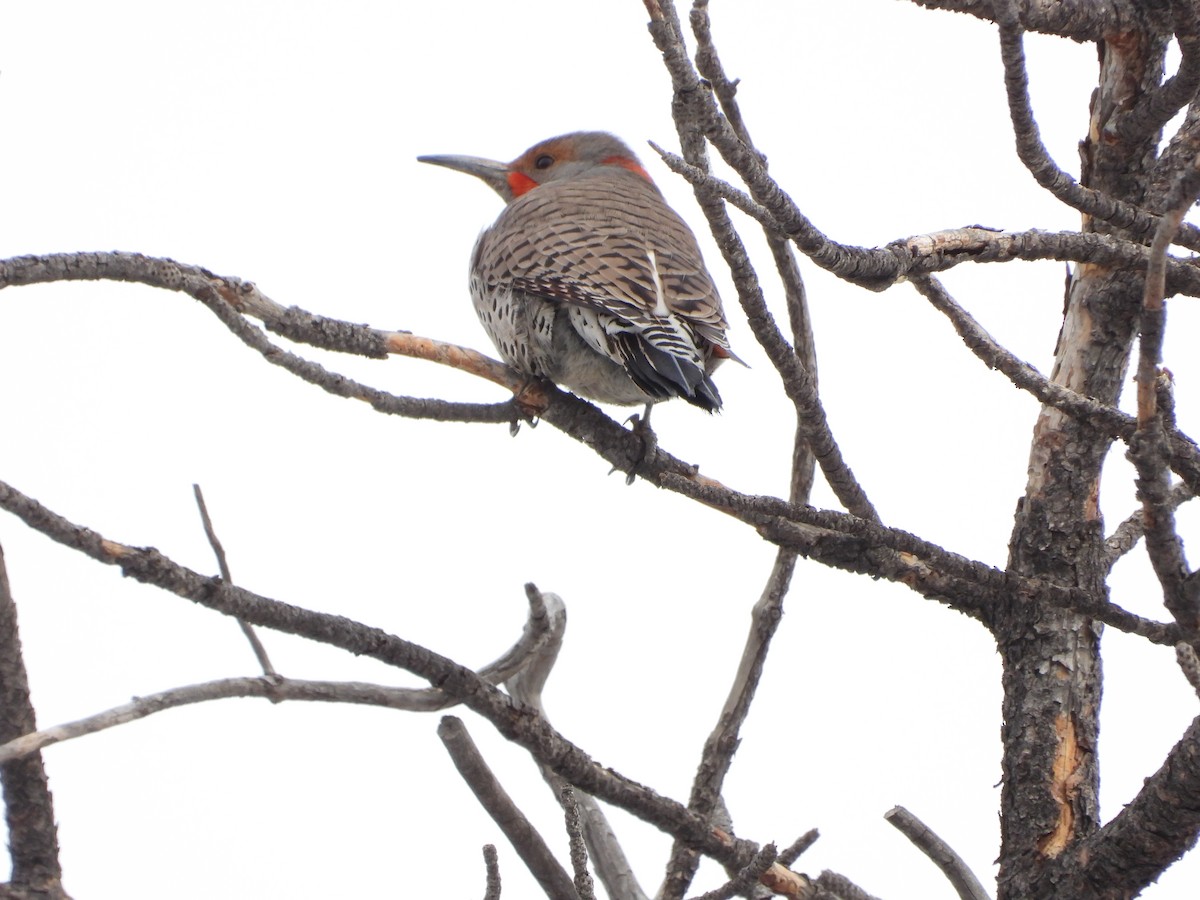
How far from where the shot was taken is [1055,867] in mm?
2715

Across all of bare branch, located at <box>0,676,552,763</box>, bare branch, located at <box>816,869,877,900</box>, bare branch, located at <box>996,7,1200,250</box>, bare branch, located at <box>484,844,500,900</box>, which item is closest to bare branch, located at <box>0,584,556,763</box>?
bare branch, located at <box>0,676,552,763</box>

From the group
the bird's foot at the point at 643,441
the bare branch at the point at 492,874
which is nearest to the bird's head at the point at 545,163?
the bird's foot at the point at 643,441

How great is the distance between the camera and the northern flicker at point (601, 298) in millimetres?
3344

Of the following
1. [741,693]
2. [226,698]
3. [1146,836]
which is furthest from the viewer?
[741,693]

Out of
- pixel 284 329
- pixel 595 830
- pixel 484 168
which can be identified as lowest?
pixel 595 830

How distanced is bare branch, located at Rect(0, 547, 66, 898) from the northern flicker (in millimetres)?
1435

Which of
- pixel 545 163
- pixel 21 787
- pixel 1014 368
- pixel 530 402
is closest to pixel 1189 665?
pixel 1014 368

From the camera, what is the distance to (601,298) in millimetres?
3539

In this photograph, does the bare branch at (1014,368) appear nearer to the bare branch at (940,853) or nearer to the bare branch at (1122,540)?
the bare branch at (1122,540)

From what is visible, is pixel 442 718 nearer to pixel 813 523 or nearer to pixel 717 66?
pixel 813 523

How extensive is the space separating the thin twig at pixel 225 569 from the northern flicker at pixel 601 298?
111 cm

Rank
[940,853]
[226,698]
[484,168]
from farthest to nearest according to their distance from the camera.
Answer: [484,168] < [940,853] < [226,698]

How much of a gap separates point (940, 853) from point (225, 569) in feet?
4.85

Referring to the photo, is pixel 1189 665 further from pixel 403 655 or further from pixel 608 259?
pixel 608 259
